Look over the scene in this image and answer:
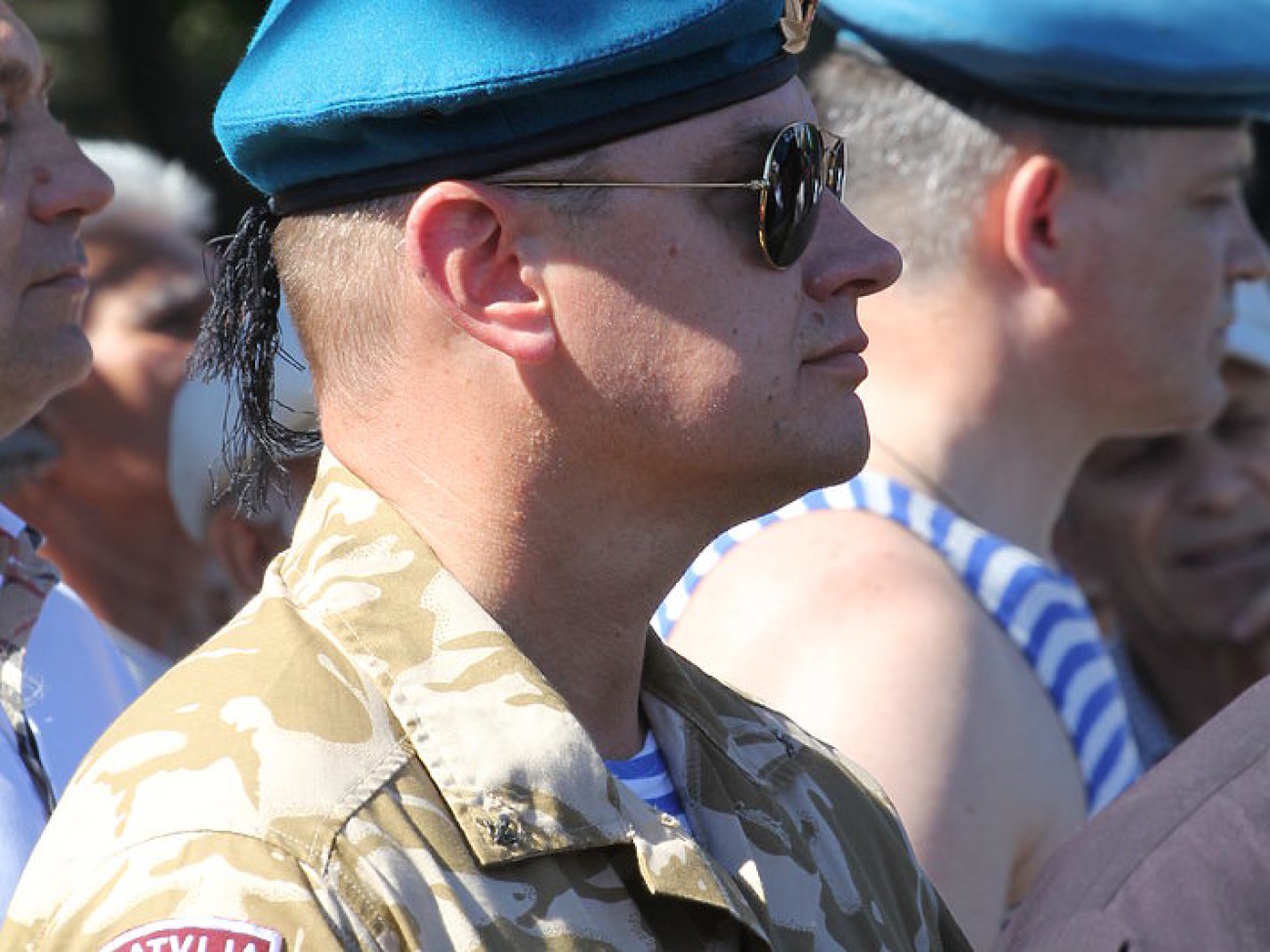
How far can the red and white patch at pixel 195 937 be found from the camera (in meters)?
1.58

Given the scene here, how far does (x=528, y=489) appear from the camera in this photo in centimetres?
204

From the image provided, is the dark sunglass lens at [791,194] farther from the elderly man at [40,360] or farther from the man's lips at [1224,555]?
Answer: the man's lips at [1224,555]

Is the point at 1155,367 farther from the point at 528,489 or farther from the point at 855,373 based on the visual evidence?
the point at 528,489

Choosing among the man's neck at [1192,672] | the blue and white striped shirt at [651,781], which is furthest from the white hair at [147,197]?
the man's neck at [1192,672]

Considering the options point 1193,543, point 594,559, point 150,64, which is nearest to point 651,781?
point 594,559

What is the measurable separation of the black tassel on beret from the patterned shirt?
86cm

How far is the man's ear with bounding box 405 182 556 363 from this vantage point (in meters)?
2.01

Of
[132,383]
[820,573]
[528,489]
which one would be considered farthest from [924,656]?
[132,383]

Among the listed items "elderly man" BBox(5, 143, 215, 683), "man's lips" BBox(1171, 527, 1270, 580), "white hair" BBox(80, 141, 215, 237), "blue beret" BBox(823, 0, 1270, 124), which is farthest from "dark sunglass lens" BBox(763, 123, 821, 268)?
"man's lips" BBox(1171, 527, 1270, 580)

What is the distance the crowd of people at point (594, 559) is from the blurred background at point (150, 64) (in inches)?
216

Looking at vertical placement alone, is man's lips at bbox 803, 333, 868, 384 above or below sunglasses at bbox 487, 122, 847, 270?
below

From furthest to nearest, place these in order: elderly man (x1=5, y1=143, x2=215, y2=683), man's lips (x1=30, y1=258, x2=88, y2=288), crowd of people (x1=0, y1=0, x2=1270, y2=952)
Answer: elderly man (x1=5, y1=143, x2=215, y2=683) → man's lips (x1=30, y1=258, x2=88, y2=288) → crowd of people (x1=0, y1=0, x2=1270, y2=952)

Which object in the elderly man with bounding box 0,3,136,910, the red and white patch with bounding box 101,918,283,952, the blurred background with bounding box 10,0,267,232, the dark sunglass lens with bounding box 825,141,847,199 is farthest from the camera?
the blurred background with bounding box 10,0,267,232

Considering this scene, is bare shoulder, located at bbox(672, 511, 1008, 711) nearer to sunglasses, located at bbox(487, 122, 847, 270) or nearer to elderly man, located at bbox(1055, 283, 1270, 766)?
sunglasses, located at bbox(487, 122, 847, 270)
